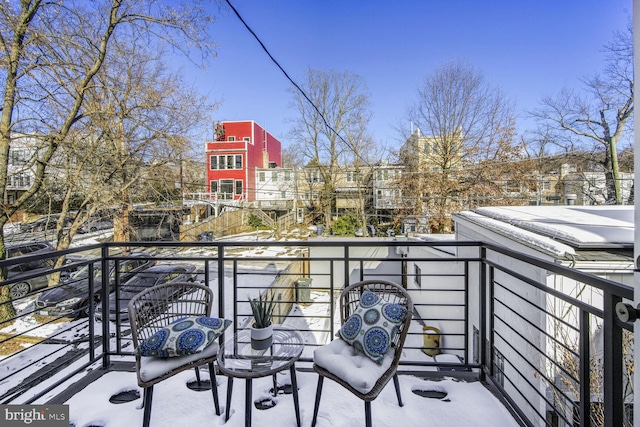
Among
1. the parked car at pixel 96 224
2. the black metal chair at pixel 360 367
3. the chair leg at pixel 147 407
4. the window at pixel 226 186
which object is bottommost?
the chair leg at pixel 147 407

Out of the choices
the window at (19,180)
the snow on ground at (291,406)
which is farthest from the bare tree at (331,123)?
the snow on ground at (291,406)

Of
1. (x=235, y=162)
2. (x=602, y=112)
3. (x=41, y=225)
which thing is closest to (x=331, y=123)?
(x=235, y=162)

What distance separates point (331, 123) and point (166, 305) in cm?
1663

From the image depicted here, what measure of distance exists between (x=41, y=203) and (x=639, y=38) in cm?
988

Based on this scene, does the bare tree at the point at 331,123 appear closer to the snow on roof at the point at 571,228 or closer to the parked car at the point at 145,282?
the parked car at the point at 145,282

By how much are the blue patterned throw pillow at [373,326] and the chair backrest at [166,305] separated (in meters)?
0.97

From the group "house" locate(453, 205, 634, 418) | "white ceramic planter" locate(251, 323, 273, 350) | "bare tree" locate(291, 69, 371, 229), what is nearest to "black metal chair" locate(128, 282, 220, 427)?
"white ceramic planter" locate(251, 323, 273, 350)

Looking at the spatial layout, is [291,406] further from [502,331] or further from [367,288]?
[502,331]

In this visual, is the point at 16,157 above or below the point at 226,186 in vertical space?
below

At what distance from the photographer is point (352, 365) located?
1.57 metres

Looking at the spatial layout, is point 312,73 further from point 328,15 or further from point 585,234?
point 585,234

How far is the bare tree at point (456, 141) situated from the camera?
1385cm

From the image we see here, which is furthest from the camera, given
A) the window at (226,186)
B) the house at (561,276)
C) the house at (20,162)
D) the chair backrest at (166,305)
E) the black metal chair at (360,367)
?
the window at (226,186)

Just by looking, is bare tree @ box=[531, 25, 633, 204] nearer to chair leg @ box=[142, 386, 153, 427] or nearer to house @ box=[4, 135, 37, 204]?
chair leg @ box=[142, 386, 153, 427]
